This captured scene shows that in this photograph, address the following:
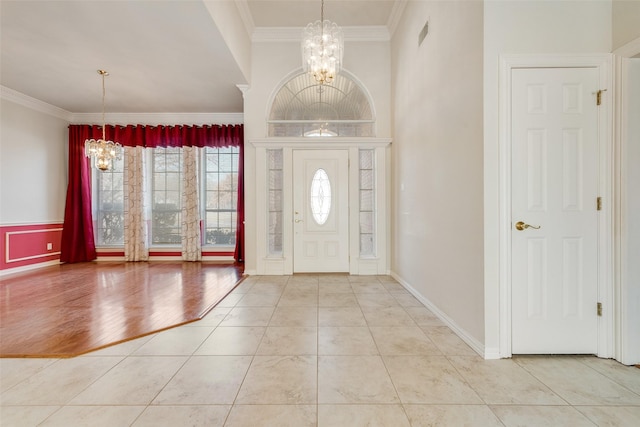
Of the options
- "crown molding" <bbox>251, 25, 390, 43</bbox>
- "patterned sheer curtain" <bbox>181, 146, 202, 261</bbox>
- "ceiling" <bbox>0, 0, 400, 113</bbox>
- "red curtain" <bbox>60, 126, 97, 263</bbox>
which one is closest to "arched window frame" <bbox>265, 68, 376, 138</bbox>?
"crown molding" <bbox>251, 25, 390, 43</bbox>

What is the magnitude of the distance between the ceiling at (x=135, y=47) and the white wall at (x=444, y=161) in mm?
1614

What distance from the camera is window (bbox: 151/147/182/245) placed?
6.50 m

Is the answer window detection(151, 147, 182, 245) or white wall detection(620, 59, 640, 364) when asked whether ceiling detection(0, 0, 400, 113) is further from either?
white wall detection(620, 59, 640, 364)

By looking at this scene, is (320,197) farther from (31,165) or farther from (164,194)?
(31,165)

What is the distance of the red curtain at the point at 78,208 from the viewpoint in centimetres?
607

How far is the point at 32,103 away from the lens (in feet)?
18.1

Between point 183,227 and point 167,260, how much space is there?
0.89 m

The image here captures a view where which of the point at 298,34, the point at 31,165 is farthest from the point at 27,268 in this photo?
the point at 298,34

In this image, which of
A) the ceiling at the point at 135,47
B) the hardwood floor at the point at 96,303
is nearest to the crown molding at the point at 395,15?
the ceiling at the point at 135,47

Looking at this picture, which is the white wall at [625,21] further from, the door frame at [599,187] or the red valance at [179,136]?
the red valance at [179,136]

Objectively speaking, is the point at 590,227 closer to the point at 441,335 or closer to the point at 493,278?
the point at 493,278

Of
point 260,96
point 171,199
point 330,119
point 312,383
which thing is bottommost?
point 312,383

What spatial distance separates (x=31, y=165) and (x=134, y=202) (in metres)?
1.88

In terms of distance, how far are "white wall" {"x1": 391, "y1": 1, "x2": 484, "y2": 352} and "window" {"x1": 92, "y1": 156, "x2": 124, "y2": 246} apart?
6.27 meters
